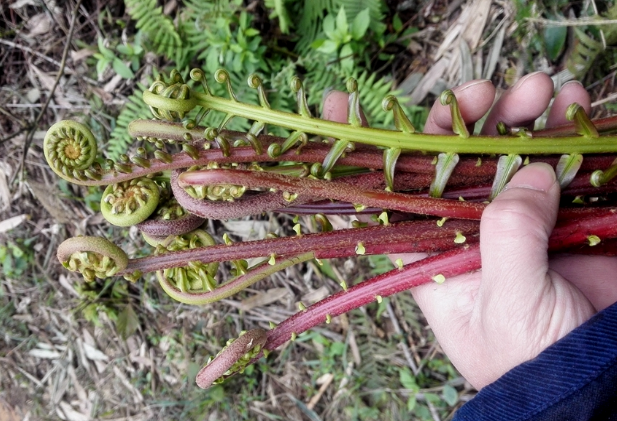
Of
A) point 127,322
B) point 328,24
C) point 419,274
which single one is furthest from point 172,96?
point 127,322

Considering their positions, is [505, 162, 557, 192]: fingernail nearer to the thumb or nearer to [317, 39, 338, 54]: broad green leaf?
the thumb

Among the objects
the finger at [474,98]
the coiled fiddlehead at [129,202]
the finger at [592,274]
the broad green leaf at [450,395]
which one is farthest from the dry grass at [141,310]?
the coiled fiddlehead at [129,202]

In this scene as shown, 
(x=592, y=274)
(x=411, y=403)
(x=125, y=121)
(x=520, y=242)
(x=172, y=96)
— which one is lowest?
(x=411, y=403)

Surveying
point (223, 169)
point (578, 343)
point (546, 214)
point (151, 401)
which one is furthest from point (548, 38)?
point (151, 401)

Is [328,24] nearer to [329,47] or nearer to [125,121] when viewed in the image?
[329,47]

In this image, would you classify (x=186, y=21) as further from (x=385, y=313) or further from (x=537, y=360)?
(x=537, y=360)

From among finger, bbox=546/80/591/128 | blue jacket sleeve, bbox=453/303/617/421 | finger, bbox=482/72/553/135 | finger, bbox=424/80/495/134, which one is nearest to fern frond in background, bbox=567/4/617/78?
finger, bbox=546/80/591/128
